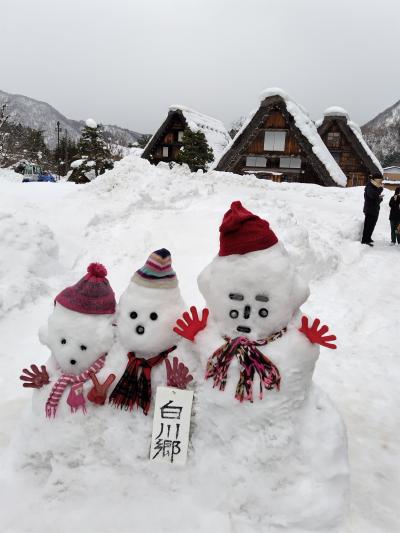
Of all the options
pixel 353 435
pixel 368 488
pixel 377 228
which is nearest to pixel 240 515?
pixel 368 488

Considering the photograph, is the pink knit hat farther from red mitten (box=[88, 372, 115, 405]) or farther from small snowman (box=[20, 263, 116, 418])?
red mitten (box=[88, 372, 115, 405])

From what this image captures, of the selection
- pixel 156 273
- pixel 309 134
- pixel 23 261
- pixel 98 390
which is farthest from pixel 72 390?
pixel 309 134

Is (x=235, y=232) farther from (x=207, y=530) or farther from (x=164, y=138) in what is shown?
(x=164, y=138)

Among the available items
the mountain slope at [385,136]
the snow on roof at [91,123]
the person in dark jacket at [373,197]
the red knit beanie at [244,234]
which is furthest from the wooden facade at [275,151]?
the mountain slope at [385,136]

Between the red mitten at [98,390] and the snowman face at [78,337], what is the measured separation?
0.44ft

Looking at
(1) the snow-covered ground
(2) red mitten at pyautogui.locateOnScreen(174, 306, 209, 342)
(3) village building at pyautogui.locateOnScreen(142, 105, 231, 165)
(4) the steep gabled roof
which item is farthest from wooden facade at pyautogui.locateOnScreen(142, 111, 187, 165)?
(2) red mitten at pyautogui.locateOnScreen(174, 306, 209, 342)

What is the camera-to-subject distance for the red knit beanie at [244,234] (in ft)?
6.70

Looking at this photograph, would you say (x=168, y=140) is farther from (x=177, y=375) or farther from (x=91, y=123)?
(x=177, y=375)

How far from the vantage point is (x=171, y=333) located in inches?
86.8

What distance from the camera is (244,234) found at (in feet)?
6.74

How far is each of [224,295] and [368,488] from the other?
1.59 meters

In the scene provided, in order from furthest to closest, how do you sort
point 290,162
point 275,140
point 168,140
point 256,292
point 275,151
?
point 168,140, point 290,162, point 275,151, point 275,140, point 256,292

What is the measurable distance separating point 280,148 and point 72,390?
14.6 m

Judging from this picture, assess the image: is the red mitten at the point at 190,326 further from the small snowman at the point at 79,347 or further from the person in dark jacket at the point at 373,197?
the person in dark jacket at the point at 373,197
